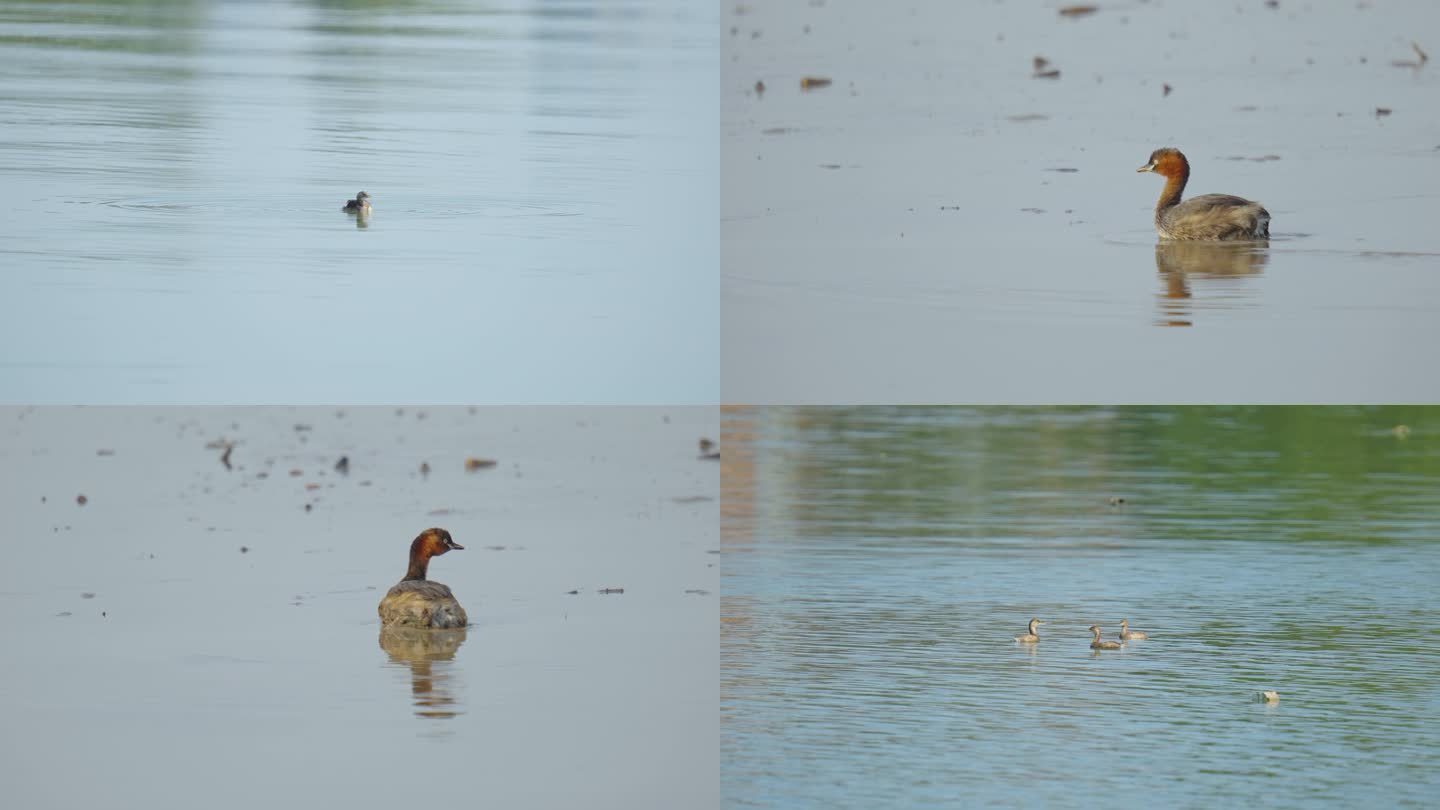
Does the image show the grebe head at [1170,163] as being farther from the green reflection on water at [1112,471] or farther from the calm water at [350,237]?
the calm water at [350,237]

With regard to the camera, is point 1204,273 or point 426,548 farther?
point 1204,273

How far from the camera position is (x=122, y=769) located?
17.6 ft

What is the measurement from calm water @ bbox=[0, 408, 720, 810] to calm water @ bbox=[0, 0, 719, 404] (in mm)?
378

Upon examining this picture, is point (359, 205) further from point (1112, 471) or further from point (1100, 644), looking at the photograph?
point (1100, 644)

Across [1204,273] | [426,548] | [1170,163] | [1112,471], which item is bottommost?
[426,548]

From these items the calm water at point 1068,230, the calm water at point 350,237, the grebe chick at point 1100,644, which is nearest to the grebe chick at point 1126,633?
the grebe chick at point 1100,644

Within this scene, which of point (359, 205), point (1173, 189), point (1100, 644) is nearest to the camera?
point (1100, 644)

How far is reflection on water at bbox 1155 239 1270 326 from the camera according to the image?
29.1 feet

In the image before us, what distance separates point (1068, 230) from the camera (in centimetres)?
982

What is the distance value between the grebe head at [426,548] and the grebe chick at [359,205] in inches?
103

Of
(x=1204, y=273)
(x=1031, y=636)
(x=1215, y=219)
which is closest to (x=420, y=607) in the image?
(x=1031, y=636)

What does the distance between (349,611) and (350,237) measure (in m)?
2.67

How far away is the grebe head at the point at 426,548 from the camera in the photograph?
281 inches

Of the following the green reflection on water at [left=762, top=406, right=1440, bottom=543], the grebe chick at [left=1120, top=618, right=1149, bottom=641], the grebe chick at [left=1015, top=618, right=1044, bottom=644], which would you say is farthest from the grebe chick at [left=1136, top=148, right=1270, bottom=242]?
the grebe chick at [left=1015, top=618, right=1044, bottom=644]
